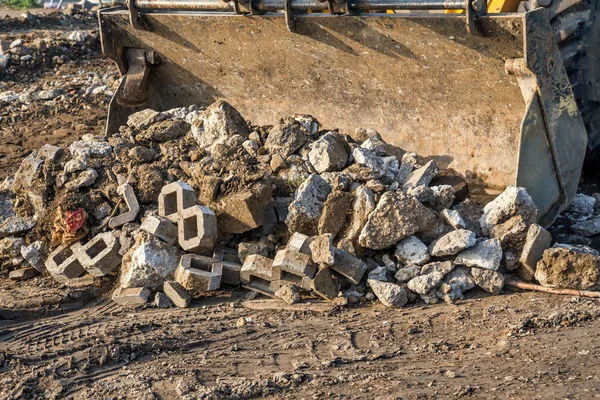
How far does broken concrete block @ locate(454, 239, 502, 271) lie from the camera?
4078 millimetres

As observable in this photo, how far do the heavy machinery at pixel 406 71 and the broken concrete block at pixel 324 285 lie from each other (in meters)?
1.18

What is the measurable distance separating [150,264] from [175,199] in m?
0.48

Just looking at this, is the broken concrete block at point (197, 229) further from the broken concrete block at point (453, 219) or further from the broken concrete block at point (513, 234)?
the broken concrete block at point (513, 234)

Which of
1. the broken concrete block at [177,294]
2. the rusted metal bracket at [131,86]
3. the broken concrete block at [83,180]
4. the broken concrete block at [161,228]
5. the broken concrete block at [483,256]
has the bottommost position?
the broken concrete block at [177,294]

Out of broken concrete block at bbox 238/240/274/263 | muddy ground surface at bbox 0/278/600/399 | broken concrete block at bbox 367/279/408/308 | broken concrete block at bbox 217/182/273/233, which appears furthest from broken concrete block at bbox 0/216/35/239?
broken concrete block at bbox 367/279/408/308

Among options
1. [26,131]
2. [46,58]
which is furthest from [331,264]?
[46,58]

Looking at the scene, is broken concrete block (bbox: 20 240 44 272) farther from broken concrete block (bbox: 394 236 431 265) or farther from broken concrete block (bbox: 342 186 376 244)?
broken concrete block (bbox: 394 236 431 265)

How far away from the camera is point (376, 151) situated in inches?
191

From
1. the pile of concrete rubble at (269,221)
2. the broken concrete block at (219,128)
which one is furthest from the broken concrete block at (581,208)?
the broken concrete block at (219,128)

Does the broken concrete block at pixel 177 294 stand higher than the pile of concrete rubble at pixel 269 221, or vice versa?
the pile of concrete rubble at pixel 269 221

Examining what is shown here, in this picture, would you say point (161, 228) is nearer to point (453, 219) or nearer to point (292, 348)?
point (292, 348)

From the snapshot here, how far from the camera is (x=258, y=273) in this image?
4199mm

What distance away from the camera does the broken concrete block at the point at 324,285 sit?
4086 millimetres

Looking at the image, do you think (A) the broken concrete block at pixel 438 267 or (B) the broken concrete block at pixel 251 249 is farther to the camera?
(B) the broken concrete block at pixel 251 249
